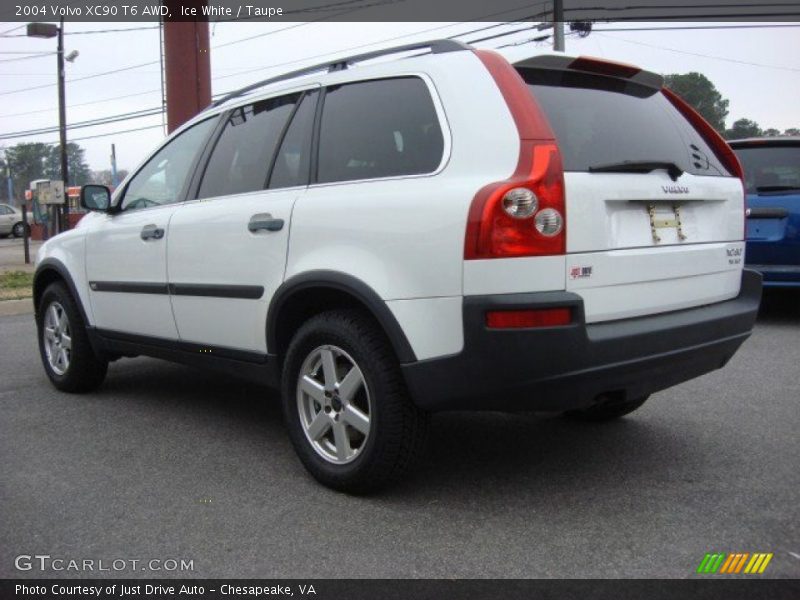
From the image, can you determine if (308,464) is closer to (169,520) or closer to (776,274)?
(169,520)

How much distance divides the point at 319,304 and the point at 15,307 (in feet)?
26.8

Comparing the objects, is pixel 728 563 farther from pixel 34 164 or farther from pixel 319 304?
pixel 34 164

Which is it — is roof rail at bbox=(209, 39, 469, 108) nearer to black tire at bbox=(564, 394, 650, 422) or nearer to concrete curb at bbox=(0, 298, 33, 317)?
black tire at bbox=(564, 394, 650, 422)

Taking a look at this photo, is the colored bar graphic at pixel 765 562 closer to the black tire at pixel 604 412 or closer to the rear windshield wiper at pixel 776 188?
the black tire at pixel 604 412

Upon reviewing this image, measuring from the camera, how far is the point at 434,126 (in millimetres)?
2969

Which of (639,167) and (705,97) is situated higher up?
(705,97)

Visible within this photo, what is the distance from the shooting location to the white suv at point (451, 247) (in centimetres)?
270

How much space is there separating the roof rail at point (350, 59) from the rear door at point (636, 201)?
32cm

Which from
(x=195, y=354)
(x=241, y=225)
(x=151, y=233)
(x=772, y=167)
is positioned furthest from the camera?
(x=772, y=167)

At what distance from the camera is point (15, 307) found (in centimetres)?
1005

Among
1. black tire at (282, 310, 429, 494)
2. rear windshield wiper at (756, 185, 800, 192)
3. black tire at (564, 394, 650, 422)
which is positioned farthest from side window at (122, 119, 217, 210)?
rear windshield wiper at (756, 185, 800, 192)

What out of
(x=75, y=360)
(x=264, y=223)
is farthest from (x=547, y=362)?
(x=75, y=360)

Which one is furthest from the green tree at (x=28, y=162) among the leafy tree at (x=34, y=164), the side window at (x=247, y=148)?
the side window at (x=247, y=148)

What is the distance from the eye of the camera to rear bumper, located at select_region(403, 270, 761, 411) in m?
2.66
